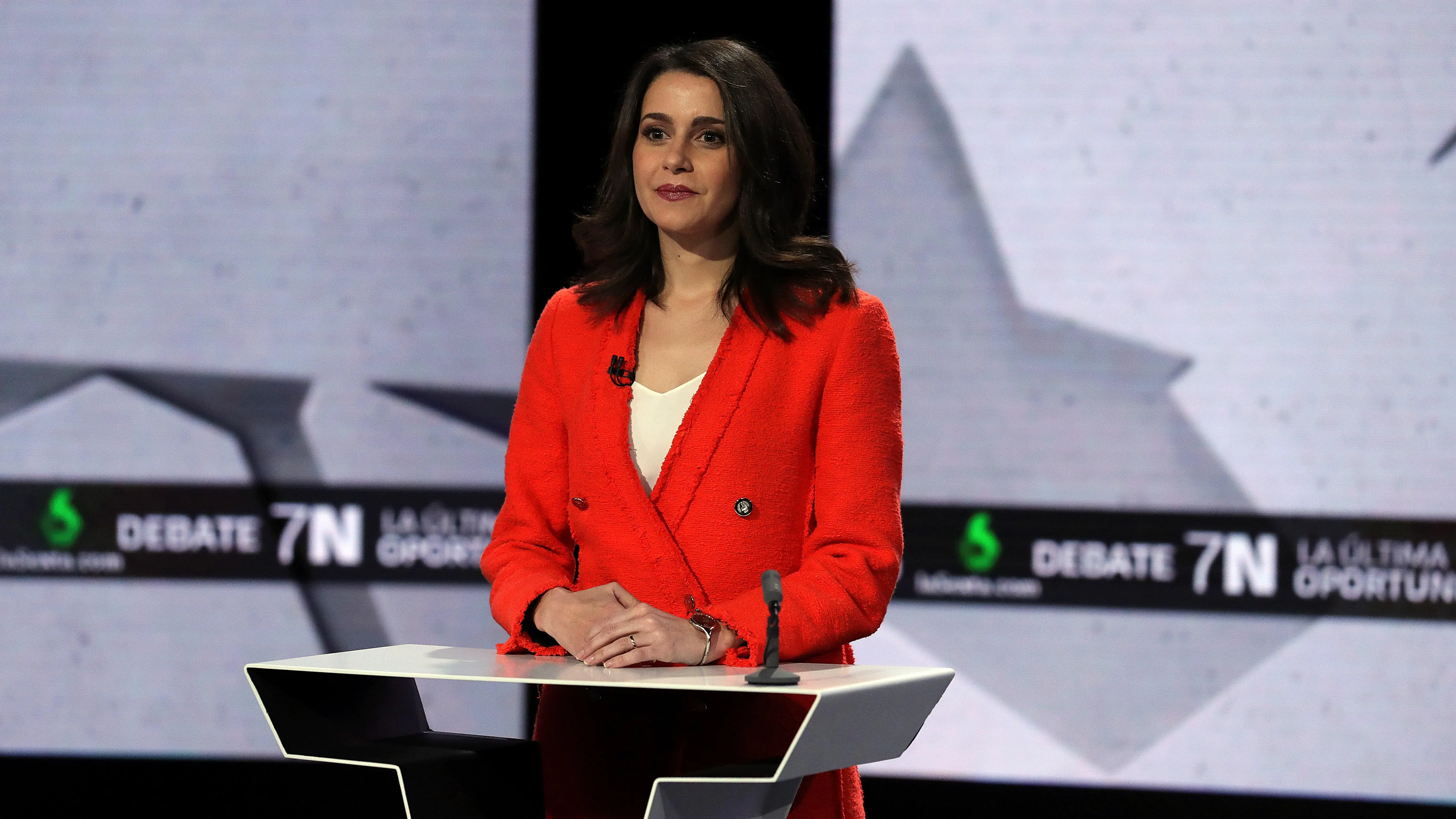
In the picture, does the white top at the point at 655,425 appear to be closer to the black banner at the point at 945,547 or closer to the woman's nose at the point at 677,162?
the woman's nose at the point at 677,162

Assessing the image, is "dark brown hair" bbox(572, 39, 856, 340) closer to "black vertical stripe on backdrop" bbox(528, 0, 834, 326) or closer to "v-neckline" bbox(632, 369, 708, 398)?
"v-neckline" bbox(632, 369, 708, 398)

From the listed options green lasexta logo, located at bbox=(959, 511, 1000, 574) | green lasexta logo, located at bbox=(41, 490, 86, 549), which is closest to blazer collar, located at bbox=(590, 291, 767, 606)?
green lasexta logo, located at bbox=(959, 511, 1000, 574)

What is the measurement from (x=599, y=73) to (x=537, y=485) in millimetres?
2096

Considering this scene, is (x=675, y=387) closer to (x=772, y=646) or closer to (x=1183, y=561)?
(x=772, y=646)

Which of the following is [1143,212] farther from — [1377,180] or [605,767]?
[605,767]

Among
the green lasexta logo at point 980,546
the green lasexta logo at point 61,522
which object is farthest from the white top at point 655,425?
the green lasexta logo at point 61,522

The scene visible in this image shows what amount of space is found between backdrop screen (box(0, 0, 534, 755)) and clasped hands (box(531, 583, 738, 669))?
2.12 metres

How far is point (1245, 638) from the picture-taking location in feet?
10.5

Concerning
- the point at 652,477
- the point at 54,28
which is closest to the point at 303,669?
the point at 652,477

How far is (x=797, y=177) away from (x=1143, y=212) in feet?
6.44

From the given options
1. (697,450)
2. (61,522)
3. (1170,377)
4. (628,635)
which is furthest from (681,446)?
(61,522)

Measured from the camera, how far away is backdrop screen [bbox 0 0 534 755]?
342 centimetres

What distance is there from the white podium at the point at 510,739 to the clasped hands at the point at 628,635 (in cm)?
2

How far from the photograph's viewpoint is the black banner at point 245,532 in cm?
341
